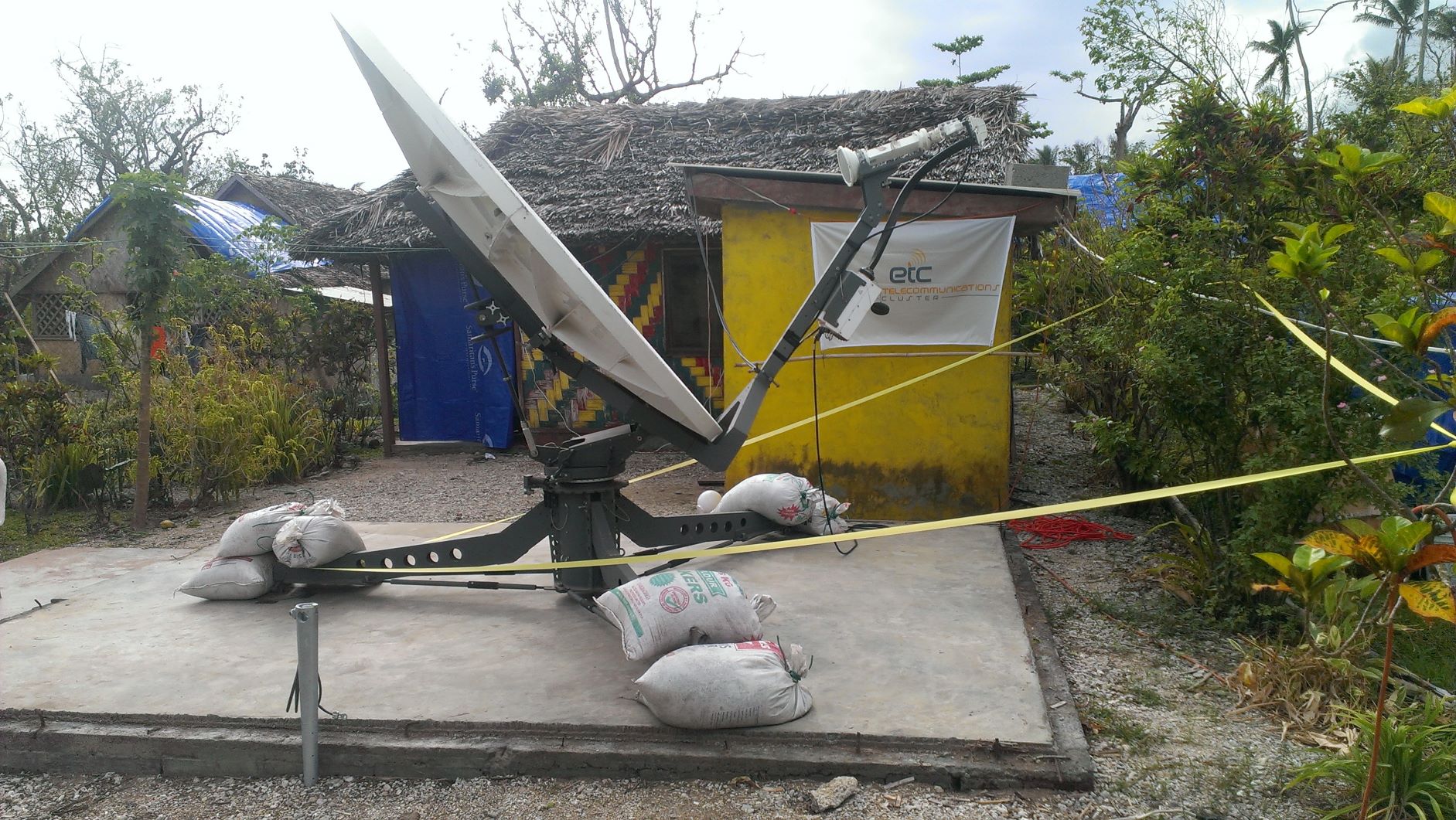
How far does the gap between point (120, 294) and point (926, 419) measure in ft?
51.8

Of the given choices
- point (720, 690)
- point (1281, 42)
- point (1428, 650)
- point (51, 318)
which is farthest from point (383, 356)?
point (1281, 42)

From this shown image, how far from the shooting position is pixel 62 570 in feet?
18.9

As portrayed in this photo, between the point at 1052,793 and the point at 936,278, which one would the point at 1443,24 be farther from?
the point at 1052,793

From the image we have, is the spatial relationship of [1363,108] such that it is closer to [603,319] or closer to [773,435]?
[773,435]

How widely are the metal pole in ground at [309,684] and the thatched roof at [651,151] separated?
647 cm

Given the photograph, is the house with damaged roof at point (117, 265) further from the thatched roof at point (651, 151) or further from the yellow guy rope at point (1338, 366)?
the yellow guy rope at point (1338, 366)

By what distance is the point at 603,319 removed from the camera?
3.63 metres

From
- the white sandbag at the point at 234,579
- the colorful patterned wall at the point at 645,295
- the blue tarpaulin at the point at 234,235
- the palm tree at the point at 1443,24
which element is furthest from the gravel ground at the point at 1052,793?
the palm tree at the point at 1443,24

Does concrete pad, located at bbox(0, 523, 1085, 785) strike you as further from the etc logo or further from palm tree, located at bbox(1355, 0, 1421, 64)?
palm tree, located at bbox(1355, 0, 1421, 64)

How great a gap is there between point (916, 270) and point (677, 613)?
3773 mm

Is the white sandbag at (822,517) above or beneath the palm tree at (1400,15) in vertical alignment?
beneath

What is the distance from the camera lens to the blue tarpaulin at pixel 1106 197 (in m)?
7.39

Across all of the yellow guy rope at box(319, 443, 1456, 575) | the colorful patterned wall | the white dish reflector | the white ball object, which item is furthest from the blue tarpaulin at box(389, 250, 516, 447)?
the white dish reflector

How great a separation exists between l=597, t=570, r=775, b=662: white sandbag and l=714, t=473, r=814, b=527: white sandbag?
1933 mm
